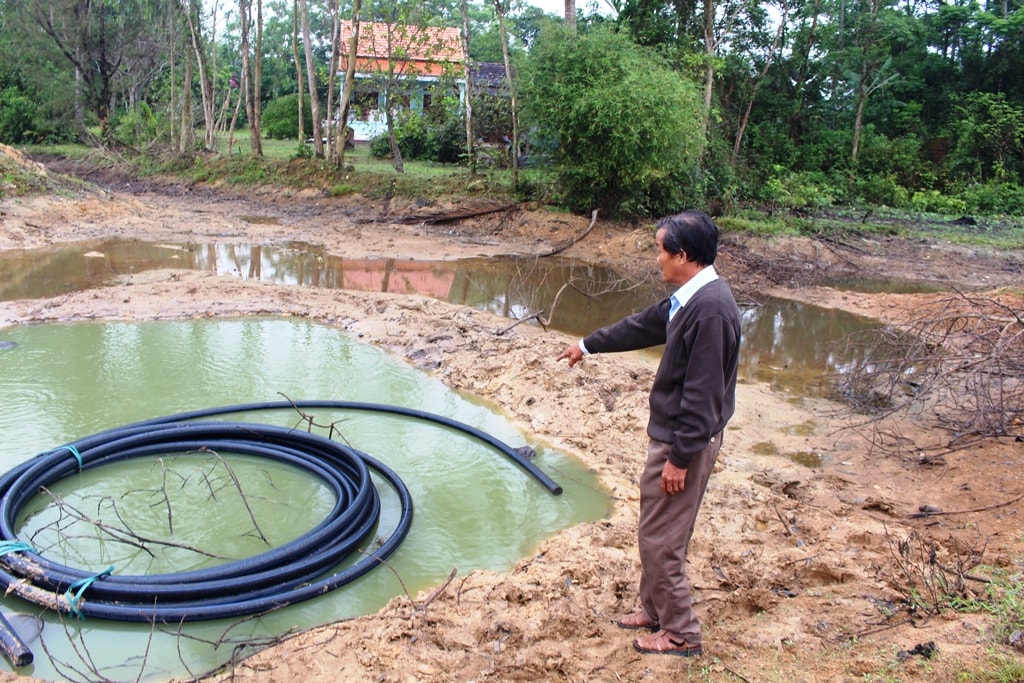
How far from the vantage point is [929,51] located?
75.3ft

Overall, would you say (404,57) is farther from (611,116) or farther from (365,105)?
(611,116)

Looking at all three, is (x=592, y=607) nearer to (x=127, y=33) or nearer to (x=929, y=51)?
(x=929, y=51)

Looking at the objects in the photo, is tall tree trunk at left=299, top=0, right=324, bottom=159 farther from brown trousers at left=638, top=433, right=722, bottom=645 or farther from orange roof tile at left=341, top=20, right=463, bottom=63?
brown trousers at left=638, top=433, right=722, bottom=645

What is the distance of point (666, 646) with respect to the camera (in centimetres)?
300

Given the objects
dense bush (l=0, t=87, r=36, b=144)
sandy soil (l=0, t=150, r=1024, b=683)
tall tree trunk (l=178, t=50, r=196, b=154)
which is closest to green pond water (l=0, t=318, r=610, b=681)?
sandy soil (l=0, t=150, r=1024, b=683)

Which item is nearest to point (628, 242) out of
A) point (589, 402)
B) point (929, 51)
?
point (589, 402)

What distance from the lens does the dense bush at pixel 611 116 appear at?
44.0 ft

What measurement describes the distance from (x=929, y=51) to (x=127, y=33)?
82.6ft

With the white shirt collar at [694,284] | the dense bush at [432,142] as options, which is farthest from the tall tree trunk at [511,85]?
the white shirt collar at [694,284]

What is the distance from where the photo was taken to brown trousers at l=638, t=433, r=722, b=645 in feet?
9.56

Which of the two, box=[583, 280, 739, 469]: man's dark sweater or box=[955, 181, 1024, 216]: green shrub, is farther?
box=[955, 181, 1024, 216]: green shrub

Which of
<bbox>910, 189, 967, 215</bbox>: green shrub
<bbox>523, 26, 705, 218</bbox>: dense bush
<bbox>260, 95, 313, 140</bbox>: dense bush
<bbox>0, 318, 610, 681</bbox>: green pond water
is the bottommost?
<bbox>0, 318, 610, 681</bbox>: green pond water

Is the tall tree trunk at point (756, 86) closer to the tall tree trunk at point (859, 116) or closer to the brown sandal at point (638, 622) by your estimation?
the tall tree trunk at point (859, 116)

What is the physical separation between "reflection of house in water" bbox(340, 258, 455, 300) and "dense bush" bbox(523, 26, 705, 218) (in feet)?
13.4
